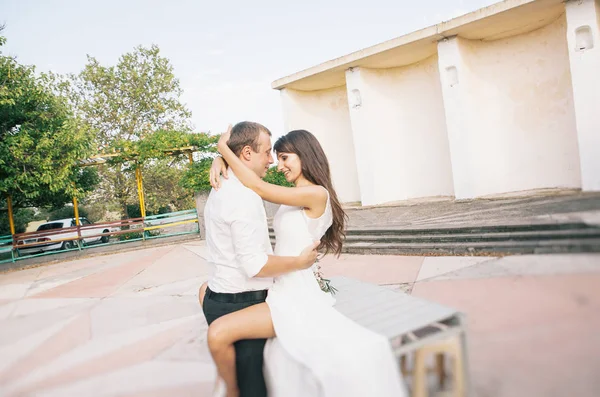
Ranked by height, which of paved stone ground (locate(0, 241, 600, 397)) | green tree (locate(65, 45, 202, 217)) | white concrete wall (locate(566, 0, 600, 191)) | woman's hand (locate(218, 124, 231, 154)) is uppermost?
green tree (locate(65, 45, 202, 217))

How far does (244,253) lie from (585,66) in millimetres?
8379

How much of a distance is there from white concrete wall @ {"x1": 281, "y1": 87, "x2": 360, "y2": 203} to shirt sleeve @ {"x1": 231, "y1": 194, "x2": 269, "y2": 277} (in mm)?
10804

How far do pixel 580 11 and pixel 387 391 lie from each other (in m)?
8.70

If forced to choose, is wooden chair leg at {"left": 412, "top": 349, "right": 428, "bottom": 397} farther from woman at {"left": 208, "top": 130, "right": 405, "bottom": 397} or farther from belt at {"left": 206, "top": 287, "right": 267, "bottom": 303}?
belt at {"left": 206, "top": 287, "right": 267, "bottom": 303}

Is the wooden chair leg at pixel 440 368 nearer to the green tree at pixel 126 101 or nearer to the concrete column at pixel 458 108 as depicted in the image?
the concrete column at pixel 458 108

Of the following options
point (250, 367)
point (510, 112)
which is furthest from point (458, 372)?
point (510, 112)

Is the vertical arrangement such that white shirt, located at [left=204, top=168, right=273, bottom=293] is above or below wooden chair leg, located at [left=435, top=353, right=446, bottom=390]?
above

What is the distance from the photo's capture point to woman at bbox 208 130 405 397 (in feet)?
5.25

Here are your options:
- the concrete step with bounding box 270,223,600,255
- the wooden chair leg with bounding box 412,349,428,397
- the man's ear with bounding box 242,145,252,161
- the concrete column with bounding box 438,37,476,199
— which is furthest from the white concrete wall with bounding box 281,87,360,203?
the wooden chair leg with bounding box 412,349,428,397

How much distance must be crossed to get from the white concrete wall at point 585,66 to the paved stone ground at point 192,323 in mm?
4837

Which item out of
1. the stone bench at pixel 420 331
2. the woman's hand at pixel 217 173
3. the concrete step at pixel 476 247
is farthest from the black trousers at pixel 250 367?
the concrete step at pixel 476 247

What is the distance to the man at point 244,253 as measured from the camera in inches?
78.2

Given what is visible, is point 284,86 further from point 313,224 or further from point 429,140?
point 313,224

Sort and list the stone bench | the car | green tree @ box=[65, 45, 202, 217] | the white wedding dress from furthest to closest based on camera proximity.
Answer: green tree @ box=[65, 45, 202, 217]
the car
the stone bench
the white wedding dress
